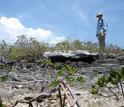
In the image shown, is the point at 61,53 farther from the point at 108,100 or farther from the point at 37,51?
the point at 108,100

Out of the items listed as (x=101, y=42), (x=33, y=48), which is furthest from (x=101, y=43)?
(x=33, y=48)

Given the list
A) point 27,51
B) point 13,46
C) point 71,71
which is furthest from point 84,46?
point 71,71

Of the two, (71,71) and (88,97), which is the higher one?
(71,71)

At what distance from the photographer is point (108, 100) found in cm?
218

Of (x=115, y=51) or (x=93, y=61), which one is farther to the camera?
(x=115, y=51)

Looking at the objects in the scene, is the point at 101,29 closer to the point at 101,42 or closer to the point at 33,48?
the point at 101,42

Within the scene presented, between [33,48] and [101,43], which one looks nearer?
Answer: [33,48]

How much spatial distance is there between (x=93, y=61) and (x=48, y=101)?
390 centimetres

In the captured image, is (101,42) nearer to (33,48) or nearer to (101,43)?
(101,43)

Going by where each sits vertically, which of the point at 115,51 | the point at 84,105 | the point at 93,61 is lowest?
the point at 84,105

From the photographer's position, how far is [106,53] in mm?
6414

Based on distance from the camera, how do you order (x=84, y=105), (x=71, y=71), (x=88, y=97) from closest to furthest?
(x=71, y=71), (x=84, y=105), (x=88, y=97)

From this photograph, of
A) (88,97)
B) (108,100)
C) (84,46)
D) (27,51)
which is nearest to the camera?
(108,100)

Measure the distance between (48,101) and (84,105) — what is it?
20.9 inches
